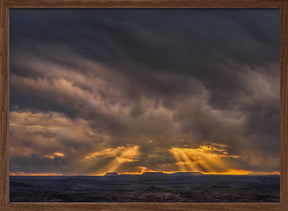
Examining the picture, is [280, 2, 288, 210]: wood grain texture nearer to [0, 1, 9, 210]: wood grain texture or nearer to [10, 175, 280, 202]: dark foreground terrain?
[10, 175, 280, 202]: dark foreground terrain

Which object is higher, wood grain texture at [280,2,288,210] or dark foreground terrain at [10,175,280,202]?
wood grain texture at [280,2,288,210]

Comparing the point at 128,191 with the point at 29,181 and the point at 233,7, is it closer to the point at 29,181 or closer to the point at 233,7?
the point at 29,181

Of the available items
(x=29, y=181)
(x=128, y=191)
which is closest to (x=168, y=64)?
(x=128, y=191)

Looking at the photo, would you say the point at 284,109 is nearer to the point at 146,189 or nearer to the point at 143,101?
the point at 143,101

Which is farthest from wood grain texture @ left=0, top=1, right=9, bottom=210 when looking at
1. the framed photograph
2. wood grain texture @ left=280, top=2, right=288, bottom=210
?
wood grain texture @ left=280, top=2, right=288, bottom=210

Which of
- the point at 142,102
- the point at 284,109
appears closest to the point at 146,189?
the point at 142,102

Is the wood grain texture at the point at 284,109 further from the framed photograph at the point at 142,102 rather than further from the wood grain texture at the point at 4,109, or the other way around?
the wood grain texture at the point at 4,109

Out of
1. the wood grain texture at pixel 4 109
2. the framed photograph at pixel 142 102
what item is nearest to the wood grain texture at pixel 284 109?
the framed photograph at pixel 142 102

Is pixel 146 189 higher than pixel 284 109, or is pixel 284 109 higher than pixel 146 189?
pixel 284 109
